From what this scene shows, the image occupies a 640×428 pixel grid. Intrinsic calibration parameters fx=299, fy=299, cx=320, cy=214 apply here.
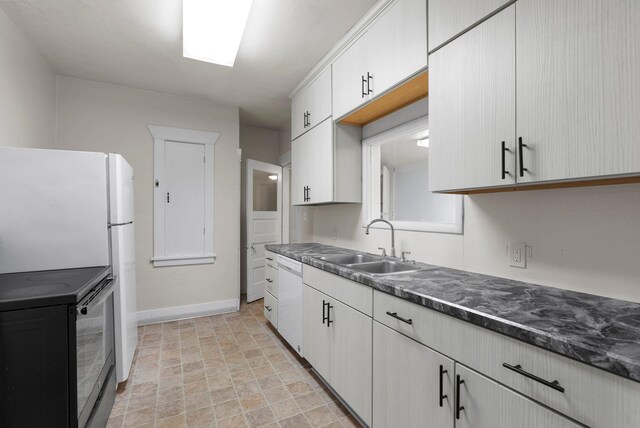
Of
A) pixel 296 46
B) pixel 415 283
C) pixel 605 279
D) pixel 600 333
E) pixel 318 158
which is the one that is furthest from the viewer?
pixel 318 158

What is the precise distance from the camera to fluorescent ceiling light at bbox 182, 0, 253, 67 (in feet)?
6.08

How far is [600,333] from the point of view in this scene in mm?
862

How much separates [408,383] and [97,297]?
1707 mm

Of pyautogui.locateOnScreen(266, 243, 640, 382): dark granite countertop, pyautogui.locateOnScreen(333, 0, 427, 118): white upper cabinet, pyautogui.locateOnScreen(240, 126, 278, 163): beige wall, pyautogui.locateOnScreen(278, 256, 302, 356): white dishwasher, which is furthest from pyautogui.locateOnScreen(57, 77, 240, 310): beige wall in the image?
pyautogui.locateOnScreen(266, 243, 640, 382): dark granite countertop

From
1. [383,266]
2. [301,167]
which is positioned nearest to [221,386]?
[383,266]

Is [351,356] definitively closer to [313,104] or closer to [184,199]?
[313,104]

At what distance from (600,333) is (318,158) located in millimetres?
2293

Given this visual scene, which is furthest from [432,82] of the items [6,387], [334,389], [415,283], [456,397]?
[6,387]

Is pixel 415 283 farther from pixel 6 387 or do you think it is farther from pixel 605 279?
pixel 6 387

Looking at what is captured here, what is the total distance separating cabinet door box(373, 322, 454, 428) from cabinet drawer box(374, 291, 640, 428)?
79mm

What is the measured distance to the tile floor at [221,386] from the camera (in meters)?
1.85

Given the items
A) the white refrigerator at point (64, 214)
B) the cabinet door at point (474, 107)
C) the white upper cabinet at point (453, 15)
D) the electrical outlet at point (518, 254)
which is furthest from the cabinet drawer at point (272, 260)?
the white upper cabinet at point (453, 15)

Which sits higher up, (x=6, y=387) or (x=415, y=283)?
(x=415, y=283)

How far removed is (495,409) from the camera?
989 mm
